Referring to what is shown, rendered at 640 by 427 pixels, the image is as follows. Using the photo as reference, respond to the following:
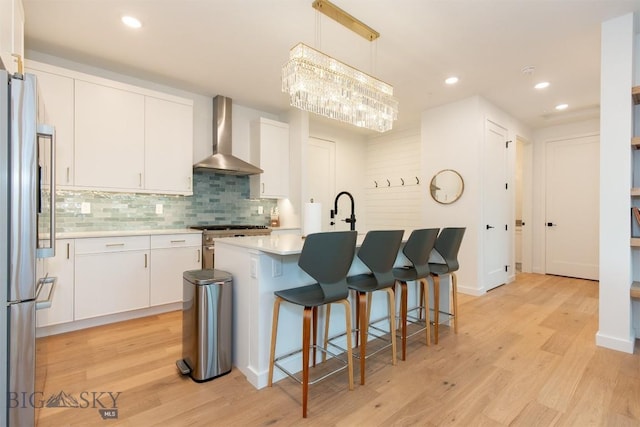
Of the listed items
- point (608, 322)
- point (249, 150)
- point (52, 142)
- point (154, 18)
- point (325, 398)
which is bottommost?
point (325, 398)

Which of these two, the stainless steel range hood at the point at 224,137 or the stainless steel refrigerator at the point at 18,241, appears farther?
the stainless steel range hood at the point at 224,137

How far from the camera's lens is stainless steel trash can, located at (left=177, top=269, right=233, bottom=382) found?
81.0 inches

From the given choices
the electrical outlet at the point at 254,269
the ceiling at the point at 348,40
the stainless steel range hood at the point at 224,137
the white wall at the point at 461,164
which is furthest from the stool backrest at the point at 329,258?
the white wall at the point at 461,164

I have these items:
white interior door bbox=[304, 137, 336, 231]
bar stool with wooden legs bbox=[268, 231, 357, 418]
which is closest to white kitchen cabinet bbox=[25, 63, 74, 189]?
bar stool with wooden legs bbox=[268, 231, 357, 418]

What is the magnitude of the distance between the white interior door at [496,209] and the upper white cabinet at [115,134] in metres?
3.98

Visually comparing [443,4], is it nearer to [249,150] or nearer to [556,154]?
[249,150]

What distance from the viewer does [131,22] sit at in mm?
2566

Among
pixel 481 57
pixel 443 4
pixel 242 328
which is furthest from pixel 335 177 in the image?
pixel 242 328

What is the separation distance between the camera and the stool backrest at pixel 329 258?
1750mm

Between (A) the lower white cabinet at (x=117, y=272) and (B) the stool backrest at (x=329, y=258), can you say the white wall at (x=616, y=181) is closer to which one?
(B) the stool backrest at (x=329, y=258)

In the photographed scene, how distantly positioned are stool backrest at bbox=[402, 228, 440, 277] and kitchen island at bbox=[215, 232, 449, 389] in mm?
865

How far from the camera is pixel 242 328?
84.9 inches

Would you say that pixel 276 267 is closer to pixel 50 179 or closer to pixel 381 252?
pixel 381 252

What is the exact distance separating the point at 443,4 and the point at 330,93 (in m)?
1.05
